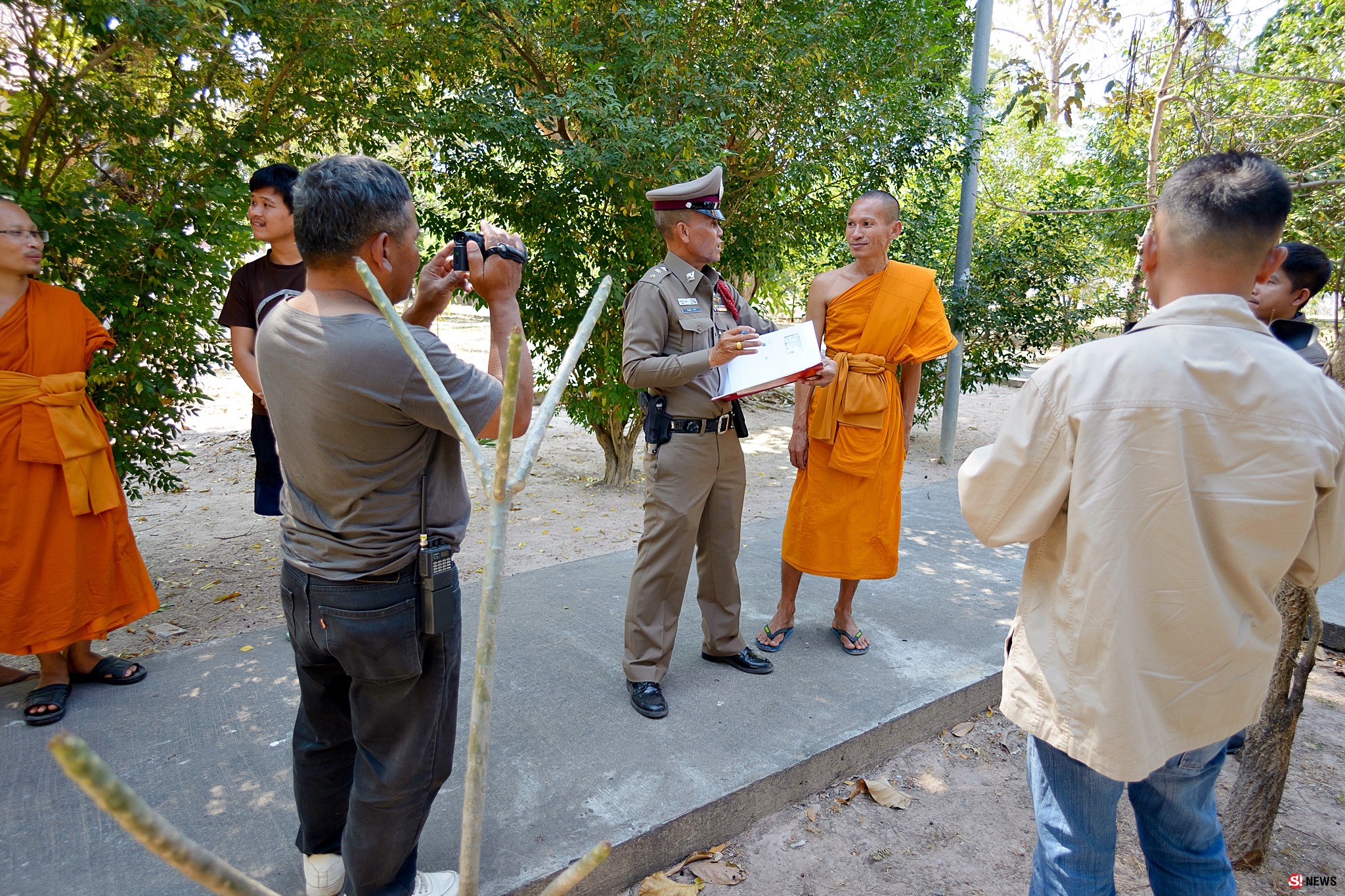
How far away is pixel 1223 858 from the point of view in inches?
68.4

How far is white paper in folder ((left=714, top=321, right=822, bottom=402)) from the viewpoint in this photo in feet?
9.45

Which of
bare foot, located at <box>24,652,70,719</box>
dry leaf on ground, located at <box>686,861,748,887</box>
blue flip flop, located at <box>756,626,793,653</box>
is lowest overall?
dry leaf on ground, located at <box>686,861,748,887</box>

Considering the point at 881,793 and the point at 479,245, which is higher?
the point at 479,245

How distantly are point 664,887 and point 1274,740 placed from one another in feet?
6.22

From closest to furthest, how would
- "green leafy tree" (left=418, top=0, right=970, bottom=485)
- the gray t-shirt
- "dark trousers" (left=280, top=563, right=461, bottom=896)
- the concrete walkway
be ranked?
the gray t-shirt
"dark trousers" (left=280, top=563, right=461, bottom=896)
the concrete walkway
"green leafy tree" (left=418, top=0, right=970, bottom=485)

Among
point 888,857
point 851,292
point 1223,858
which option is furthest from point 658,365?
point 1223,858

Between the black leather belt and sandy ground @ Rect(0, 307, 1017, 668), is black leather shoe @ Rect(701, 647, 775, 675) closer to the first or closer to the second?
the black leather belt

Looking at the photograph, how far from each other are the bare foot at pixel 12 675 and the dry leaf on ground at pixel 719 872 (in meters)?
2.66

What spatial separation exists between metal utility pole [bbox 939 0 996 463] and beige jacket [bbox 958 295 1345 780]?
5922 mm

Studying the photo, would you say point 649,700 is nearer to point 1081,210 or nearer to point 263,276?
point 263,276

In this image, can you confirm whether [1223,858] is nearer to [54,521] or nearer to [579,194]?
[54,521]

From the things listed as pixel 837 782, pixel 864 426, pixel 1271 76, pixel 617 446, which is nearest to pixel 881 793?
pixel 837 782

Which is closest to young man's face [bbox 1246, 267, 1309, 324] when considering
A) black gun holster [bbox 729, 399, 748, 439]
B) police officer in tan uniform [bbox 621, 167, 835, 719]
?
police officer in tan uniform [bbox 621, 167, 835, 719]

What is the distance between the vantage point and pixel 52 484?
9.45ft
